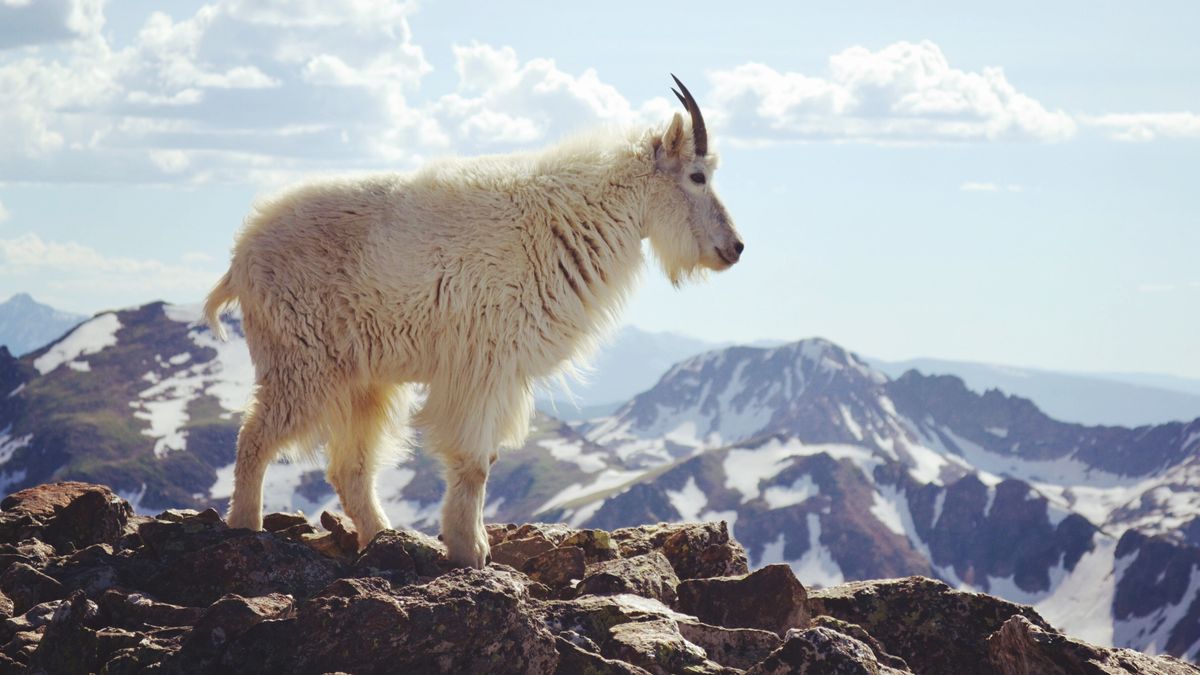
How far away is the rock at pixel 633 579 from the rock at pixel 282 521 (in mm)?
4240

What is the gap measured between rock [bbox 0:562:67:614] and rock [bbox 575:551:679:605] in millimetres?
4852

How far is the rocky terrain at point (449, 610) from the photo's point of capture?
29.3ft

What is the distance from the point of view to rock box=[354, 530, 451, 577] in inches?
453

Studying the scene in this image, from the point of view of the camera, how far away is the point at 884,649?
11039 millimetres

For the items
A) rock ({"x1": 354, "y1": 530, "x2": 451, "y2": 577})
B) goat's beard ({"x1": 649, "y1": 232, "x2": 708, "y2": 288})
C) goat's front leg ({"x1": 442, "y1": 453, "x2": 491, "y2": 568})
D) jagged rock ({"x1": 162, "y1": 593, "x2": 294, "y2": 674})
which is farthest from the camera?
goat's beard ({"x1": 649, "y1": 232, "x2": 708, "y2": 288})

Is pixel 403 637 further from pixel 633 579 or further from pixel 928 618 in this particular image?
pixel 928 618

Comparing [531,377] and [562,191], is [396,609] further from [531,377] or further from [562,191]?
[562,191]

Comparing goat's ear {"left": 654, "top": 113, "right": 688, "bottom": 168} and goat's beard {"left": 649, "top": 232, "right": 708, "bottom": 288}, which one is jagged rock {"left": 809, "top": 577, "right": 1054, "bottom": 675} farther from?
goat's ear {"left": 654, "top": 113, "right": 688, "bottom": 168}

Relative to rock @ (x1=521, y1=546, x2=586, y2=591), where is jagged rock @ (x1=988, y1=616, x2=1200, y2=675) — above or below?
above

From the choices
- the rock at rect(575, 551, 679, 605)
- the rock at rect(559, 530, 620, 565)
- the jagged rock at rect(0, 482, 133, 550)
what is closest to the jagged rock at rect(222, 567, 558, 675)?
the rock at rect(575, 551, 679, 605)

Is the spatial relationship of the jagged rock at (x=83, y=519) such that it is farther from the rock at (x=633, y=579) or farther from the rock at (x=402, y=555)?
the rock at (x=633, y=579)

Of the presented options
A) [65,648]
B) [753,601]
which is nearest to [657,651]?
[753,601]

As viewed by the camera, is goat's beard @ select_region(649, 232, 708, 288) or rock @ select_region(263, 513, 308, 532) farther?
goat's beard @ select_region(649, 232, 708, 288)

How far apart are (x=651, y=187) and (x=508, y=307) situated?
8.58 feet
